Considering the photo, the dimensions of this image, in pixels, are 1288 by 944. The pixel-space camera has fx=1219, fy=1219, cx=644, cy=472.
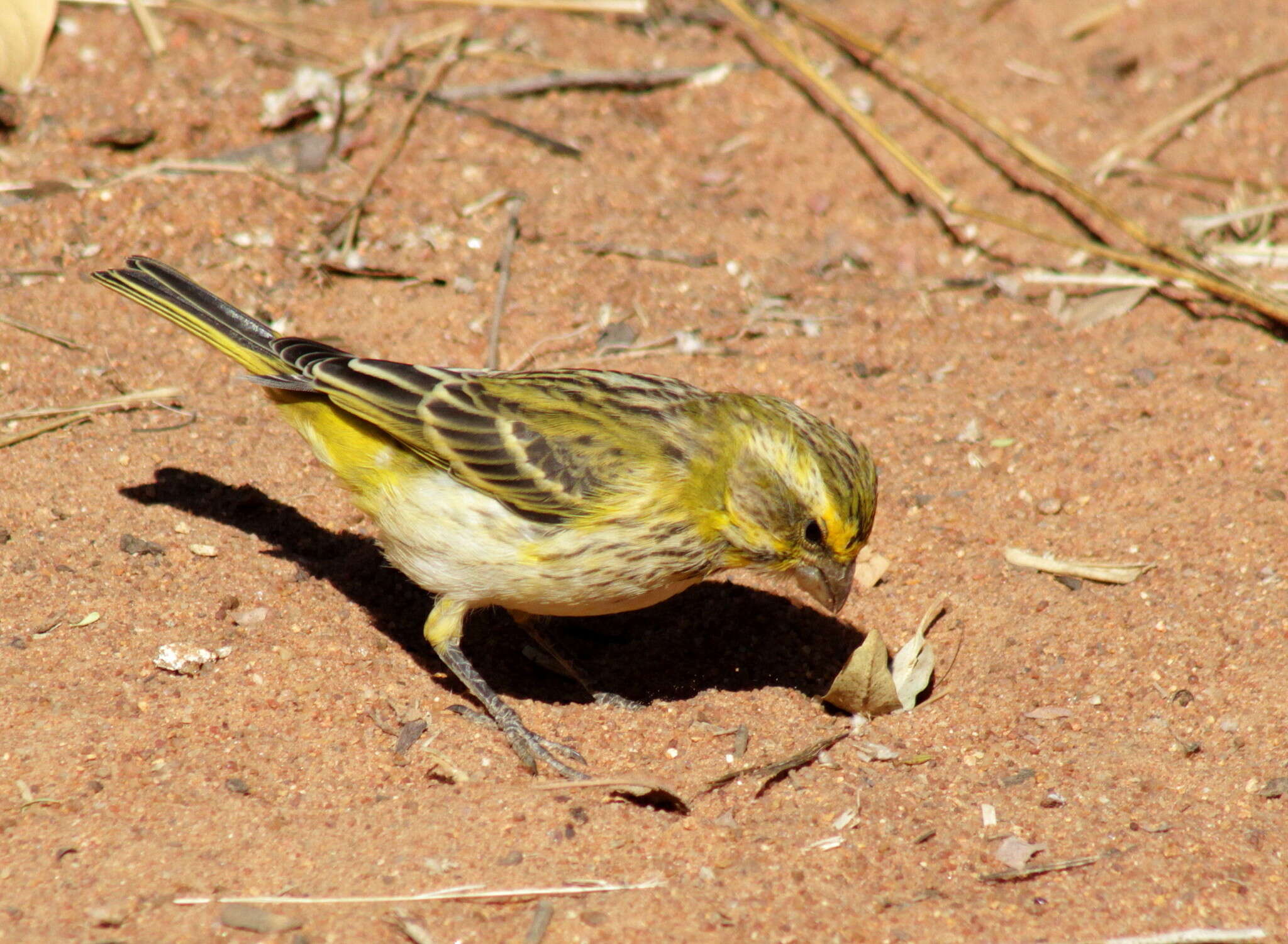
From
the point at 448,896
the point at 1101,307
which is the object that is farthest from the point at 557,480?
the point at 1101,307

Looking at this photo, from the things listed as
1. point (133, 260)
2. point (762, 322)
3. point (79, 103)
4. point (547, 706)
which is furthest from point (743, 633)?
point (79, 103)

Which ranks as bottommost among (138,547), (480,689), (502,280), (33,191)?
(480,689)

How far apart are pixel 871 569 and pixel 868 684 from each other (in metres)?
0.97

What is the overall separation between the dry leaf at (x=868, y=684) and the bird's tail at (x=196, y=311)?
8.91 feet

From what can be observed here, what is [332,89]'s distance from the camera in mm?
7621

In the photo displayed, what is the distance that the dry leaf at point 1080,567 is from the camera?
5.39 m

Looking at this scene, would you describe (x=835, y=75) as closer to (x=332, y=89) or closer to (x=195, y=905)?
(x=332, y=89)

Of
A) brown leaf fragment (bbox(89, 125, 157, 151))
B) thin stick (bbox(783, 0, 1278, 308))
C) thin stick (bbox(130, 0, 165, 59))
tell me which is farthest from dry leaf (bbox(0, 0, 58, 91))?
thin stick (bbox(783, 0, 1278, 308))

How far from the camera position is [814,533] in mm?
4570

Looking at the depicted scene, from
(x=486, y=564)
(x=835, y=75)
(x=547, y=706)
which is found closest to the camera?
(x=486, y=564)

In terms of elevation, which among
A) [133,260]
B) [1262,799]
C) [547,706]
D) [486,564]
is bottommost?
[547,706]

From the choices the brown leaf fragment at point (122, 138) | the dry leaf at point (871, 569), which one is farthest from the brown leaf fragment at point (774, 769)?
the brown leaf fragment at point (122, 138)

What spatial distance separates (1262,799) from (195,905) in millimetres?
3604

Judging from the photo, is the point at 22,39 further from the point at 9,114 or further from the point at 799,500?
the point at 799,500
